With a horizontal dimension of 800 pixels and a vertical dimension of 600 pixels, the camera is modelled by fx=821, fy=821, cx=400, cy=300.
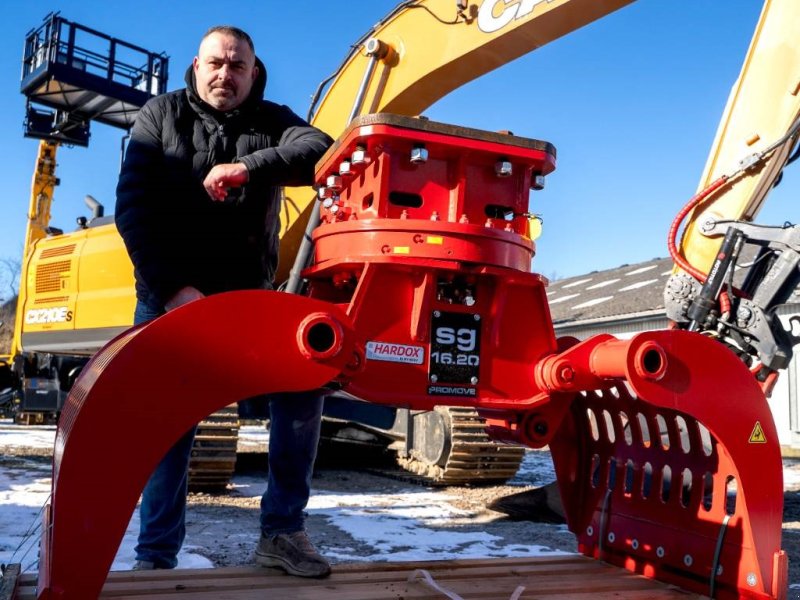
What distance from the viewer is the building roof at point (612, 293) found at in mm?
16906

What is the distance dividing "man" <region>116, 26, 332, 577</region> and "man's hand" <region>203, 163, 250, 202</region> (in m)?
0.06

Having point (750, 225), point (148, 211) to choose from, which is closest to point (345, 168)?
point (148, 211)

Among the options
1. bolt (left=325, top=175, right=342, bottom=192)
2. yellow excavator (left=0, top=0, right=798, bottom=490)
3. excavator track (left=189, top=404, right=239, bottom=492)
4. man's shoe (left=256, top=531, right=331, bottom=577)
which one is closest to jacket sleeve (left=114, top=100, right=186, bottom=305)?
bolt (left=325, top=175, right=342, bottom=192)

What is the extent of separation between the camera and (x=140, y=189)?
2.59m

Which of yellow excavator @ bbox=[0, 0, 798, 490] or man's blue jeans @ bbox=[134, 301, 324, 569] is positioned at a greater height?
yellow excavator @ bbox=[0, 0, 798, 490]

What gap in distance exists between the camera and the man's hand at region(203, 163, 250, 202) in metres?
2.37

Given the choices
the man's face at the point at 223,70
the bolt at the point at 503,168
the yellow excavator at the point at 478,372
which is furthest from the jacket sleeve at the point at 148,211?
the bolt at the point at 503,168

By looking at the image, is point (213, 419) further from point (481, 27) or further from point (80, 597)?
point (80, 597)

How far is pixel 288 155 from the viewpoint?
258cm

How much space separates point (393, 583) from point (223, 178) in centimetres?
126

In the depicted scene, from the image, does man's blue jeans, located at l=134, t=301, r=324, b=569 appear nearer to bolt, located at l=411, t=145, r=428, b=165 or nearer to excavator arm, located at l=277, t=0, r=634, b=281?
bolt, located at l=411, t=145, r=428, b=165

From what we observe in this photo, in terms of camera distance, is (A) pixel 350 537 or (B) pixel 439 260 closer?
(B) pixel 439 260

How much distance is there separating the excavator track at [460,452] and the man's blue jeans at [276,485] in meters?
3.75

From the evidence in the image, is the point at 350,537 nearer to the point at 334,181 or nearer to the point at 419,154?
the point at 334,181
